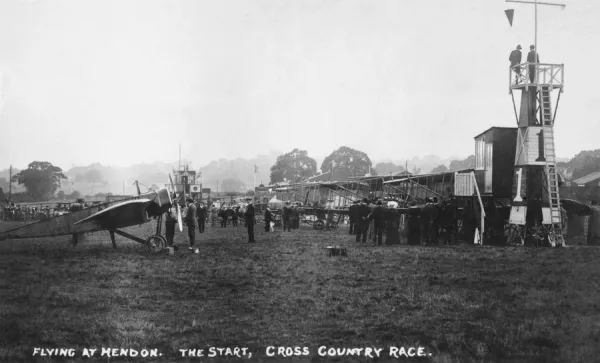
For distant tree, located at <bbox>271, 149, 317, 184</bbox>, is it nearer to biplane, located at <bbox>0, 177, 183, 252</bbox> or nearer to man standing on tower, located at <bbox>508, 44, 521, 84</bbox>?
man standing on tower, located at <bbox>508, 44, 521, 84</bbox>

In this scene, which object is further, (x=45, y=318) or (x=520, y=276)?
(x=520, y=276)

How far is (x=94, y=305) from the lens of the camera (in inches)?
383

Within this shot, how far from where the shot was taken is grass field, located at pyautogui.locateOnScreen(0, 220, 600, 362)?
23.5 feet

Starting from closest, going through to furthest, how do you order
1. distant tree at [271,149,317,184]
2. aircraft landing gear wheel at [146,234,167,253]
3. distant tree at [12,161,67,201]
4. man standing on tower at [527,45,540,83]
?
aircraft landing gear wheel at [146,234,167,253]
man standing on tower at [527,45,540,83]
distant tree at [12,161,67,201]
distant tree at [271,149,317,184]

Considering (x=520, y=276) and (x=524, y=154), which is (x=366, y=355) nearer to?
(x=520, y=276)

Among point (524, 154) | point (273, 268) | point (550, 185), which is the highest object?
A: point (524, 154)

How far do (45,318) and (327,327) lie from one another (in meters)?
5.01

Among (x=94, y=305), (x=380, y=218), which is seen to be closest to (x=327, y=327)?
(x=94, y=305)

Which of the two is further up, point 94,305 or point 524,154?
point 524,154

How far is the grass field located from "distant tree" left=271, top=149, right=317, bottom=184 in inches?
3004

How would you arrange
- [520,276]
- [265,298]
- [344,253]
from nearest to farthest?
[265,298] < [520,276] < [344,253]

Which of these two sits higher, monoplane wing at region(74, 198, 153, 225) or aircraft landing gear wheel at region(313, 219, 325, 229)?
monoplane wing at region(74, 198, 153, 225)

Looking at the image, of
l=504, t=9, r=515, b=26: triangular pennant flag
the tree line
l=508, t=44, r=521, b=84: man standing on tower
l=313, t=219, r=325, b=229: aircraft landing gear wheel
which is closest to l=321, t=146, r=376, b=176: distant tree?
the tree line

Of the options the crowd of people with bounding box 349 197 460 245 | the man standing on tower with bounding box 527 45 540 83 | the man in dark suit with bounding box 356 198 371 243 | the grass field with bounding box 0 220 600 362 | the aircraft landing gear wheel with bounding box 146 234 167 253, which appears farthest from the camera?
the man in dark suit with bounding box 356 198 371 243
